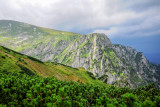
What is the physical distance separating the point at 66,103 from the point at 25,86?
1530 cm

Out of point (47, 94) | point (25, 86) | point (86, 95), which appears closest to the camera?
point (47, 94)

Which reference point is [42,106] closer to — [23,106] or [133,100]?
[23,106]

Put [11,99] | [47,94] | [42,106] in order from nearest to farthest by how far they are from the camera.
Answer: [42,106] < [11,99] < [47,94]

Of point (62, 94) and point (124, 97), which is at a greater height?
point (124, 97)


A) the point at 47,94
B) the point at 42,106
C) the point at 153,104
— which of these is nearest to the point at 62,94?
the point at 47,94

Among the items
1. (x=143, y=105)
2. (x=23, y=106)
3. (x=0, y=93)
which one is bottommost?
(x=23, y=106)

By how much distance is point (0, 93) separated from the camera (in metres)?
19.0

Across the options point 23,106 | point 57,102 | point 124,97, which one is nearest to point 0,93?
point 23,106

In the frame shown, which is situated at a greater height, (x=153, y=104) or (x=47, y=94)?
(x=153, y=104)

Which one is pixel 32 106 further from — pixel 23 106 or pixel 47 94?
pixel 47 94

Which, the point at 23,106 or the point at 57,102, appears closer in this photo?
the point at 57,102

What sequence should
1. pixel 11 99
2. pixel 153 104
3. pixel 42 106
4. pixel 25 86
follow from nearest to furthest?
pixel 153 104
pixel 42 106
pixel 11 99
pixel 25 86

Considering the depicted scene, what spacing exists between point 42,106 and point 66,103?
13.6 feet

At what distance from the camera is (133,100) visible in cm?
1877
